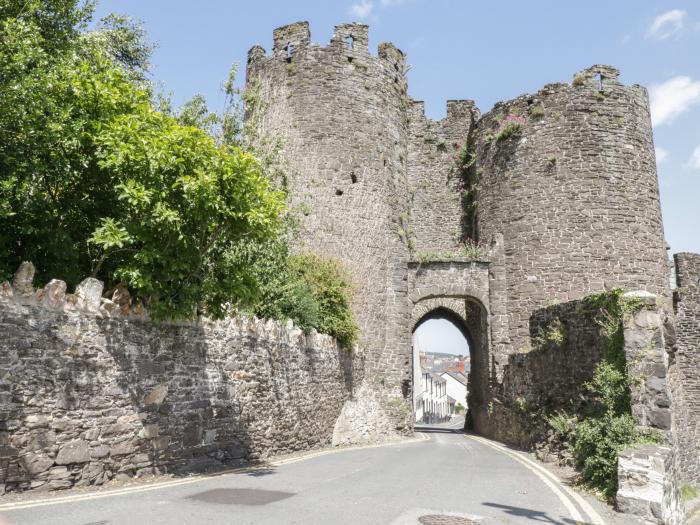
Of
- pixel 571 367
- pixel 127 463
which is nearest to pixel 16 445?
pixel 127 463

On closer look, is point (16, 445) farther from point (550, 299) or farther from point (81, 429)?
point (550, 299)

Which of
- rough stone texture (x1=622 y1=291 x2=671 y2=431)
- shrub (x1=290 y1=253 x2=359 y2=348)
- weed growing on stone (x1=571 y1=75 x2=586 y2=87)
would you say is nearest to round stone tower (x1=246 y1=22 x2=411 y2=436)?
shrub (x1=290 y1=253 x2=359 y2=348)

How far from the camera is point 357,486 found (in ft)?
30.8

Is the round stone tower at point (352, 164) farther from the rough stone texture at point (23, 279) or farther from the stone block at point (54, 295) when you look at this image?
the rough stone texture at point (23, 279)

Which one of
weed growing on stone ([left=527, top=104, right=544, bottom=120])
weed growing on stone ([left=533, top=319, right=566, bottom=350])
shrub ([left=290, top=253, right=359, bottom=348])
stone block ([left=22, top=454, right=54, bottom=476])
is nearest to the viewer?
stone block ([left=22, top=454, right=54, bottom=476])

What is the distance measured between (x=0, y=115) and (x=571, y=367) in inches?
477

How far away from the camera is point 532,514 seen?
7688 millimetres

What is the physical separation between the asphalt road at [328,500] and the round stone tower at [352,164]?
11.0 metres

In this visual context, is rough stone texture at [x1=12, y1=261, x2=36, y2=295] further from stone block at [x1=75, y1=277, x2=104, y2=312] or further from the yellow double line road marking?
the yellow double line road marking

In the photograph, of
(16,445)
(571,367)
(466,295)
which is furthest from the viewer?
(466,295)

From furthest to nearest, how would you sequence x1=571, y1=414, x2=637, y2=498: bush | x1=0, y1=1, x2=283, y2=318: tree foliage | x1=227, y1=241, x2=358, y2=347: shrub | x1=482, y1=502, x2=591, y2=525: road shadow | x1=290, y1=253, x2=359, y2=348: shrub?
x1=290, y1=253, x2=359, y2=348: shrub
x1=227, y1=241, x2=358, y2=347: shrub
x1=571, y1=414, x2=637, y2=498: bush
x1=0, y1=1, x2=283, y2=318: tree foliage
x1=482, y1=502, x2=591, y2=525: road shadow

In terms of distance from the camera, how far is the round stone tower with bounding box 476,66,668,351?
22.7 m

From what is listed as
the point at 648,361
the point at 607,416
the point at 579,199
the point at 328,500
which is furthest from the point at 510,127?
the point at 328,500

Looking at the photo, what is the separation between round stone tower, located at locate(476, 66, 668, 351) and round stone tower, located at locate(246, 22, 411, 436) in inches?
182
